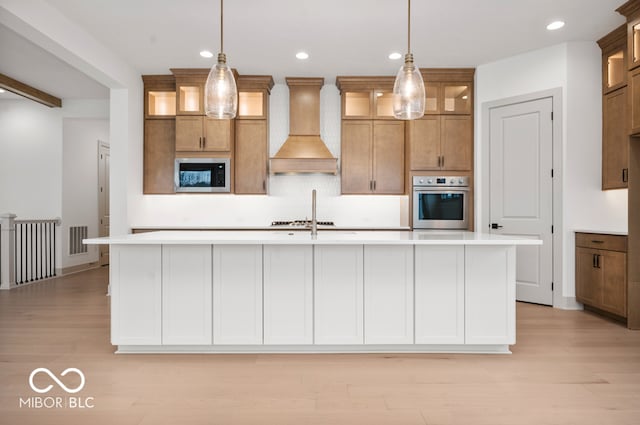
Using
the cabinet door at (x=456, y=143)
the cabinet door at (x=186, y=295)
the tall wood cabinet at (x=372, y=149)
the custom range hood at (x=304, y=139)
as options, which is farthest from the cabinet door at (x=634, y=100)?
the cabinet door at (x=186, y=295)

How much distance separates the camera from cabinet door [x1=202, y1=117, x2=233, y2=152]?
16.9 feet

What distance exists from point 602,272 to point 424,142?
242 centimetres

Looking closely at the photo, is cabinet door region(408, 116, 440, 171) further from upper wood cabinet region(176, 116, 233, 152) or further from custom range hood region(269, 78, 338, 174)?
upper wood cabinet region(176, 116, 233, 152)

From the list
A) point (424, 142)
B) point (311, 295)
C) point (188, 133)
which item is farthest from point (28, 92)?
point (424, 142)

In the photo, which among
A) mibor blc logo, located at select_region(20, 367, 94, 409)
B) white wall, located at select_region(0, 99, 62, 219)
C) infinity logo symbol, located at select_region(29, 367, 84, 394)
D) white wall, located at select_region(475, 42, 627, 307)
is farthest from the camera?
white wall, located at select_region(0, 99, 62, 219)

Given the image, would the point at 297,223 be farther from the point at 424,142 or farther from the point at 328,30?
the point at 328,30

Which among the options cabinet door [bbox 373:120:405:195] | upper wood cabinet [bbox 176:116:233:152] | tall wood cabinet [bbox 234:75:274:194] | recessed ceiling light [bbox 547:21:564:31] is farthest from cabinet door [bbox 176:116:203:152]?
recessed ceiling light [bbox 547:21:564:31]

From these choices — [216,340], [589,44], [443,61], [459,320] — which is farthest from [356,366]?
[589,44]

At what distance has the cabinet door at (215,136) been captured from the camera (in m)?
5.14

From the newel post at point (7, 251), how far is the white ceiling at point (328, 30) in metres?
2.09

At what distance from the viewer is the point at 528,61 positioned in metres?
4.51

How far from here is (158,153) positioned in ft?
17.4

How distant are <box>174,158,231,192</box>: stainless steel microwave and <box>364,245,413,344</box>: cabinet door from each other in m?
2.94

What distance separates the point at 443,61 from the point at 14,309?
5.64m
